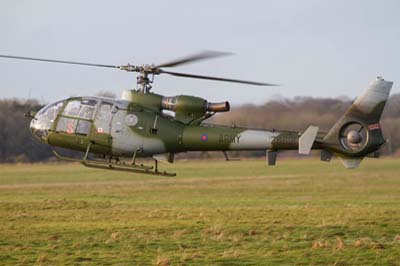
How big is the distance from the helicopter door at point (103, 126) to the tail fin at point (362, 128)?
19.9ft

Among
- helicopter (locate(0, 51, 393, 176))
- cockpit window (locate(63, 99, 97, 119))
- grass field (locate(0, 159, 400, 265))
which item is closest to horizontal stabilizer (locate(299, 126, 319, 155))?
helicopter (locate(0, 51, 393, 176))

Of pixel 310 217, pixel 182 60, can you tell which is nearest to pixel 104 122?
pixel 182 60

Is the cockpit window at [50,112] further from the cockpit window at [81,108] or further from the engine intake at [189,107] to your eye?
the engine intake at [189,107]

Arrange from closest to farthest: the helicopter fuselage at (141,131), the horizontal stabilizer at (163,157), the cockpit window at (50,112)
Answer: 1. the helicopter fuselage at (141,131)
2. the horizontal stabilizer at (163,157)
3. the cockpit window at (50,112)

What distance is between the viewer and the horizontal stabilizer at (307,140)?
2262 cm

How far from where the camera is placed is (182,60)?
22641 millimetres

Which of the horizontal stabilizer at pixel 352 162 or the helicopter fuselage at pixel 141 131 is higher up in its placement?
the helicopter fuselage at pixel 141 131

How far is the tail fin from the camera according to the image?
22750mm

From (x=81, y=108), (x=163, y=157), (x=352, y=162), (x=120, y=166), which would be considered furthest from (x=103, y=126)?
(x=352, y=162)

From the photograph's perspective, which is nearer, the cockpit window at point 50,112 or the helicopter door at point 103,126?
the helicopter door at point 103,126

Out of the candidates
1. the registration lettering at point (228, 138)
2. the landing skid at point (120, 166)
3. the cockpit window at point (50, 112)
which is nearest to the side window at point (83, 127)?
the landing skid at point (120, 166)

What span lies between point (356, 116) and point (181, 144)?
4.94 meters

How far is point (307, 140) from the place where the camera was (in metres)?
22.7

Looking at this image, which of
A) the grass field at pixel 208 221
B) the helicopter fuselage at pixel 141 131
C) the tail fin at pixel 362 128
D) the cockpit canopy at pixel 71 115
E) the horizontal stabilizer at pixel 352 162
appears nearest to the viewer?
the tail fin at pixel 362 128
